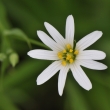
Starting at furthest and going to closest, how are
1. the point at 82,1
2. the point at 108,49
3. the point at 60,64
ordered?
the point at 82,1
the point at 108,49
the point at 60,64

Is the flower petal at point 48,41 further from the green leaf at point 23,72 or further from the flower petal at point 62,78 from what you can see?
the green leaf at point 23,72

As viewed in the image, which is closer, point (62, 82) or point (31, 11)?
point (62, 82)

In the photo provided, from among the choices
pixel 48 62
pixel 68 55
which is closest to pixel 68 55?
pixel 68 55

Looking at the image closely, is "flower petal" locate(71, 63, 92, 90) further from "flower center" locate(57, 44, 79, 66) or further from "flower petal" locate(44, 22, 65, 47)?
"flower petal" locate(44, 22, 65, 47)

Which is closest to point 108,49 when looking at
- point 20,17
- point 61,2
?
point 61,2

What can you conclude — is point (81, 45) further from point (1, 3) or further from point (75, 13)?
point (1, 3)

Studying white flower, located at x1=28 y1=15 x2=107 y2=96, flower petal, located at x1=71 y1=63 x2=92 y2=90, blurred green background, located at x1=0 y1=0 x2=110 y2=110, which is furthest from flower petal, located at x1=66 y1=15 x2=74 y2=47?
blurred green background, located at x1=0 y1=0 x2=110 y2=110

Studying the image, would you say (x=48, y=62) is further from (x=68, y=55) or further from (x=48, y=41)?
(x=48, y=41)
